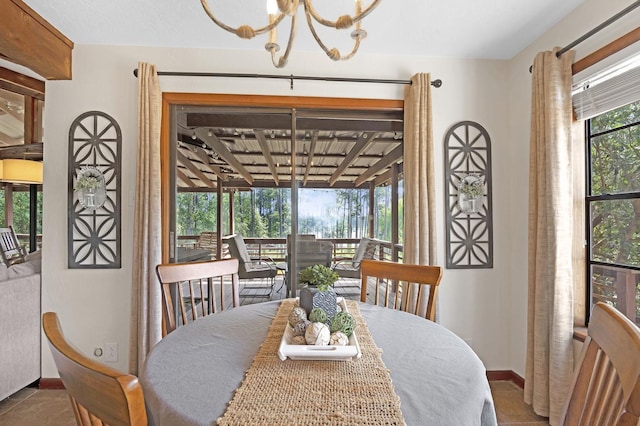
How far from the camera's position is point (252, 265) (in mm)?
3275

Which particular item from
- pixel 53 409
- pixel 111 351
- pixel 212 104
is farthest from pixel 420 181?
pixel 53 409

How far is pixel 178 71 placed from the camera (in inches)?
109

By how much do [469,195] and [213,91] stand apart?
2253 millimetres

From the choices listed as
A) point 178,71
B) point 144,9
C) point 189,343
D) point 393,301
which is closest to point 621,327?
point 189,343

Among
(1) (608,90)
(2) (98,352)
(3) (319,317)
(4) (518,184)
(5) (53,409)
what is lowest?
(5) (53,409)

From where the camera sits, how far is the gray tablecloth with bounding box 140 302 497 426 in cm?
88

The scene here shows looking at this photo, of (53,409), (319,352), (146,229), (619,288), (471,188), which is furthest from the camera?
(471,188)

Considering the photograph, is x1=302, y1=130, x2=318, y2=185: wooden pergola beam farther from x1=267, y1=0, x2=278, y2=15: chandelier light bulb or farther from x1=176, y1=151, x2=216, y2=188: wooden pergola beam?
x1=267, y1=0, x2=278, y2=15: chandelier light bulb

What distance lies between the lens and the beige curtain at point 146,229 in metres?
2.58

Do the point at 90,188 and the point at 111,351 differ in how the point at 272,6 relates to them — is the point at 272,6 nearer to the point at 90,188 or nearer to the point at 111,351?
the point at 90,188

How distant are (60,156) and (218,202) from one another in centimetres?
123

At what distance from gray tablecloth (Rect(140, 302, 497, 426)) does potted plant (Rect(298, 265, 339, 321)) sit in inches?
8.1

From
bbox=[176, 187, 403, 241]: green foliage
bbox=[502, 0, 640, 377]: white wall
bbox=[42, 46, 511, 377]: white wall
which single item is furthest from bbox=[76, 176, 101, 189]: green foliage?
bbox=[502, 0, 640, 377]: white wall

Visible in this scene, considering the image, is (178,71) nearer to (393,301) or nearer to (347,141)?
(347,141)
